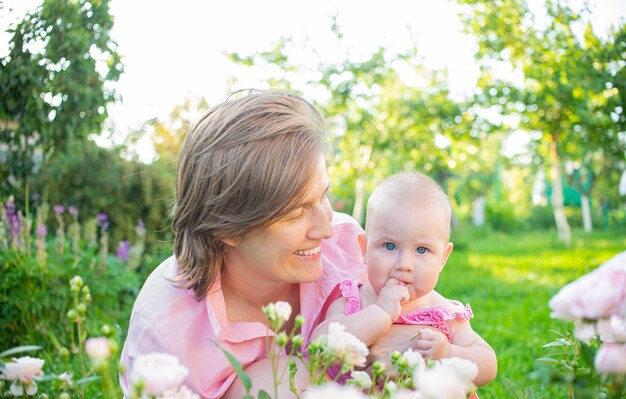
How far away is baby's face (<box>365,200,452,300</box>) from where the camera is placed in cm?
189

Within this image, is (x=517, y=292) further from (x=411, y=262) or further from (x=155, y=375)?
(x=155, y=375)

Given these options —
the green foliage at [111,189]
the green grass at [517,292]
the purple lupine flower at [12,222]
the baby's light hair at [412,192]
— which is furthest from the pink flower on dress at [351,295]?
the green foliage at [111,189]

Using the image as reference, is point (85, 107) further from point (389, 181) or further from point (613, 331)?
point (613, 331)

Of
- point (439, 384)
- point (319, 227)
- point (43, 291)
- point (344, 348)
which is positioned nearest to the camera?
point (439, 384)

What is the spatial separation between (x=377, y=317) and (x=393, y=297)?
3.5 inches

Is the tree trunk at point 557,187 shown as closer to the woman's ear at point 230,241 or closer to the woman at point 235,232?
the woman at point 235,232

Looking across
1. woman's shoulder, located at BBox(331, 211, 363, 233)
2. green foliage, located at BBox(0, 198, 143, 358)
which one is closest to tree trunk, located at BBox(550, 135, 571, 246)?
green foliage, located at BBox(0, 198, 143, 358)

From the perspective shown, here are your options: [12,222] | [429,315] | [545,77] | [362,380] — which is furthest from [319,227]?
[545,77]

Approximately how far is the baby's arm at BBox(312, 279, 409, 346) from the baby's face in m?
0.06

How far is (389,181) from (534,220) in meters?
18.2

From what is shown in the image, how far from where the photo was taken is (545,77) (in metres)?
8.16

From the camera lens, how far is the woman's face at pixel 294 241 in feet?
6.10

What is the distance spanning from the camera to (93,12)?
347cm

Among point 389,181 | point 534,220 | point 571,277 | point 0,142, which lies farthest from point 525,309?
point 534,220
